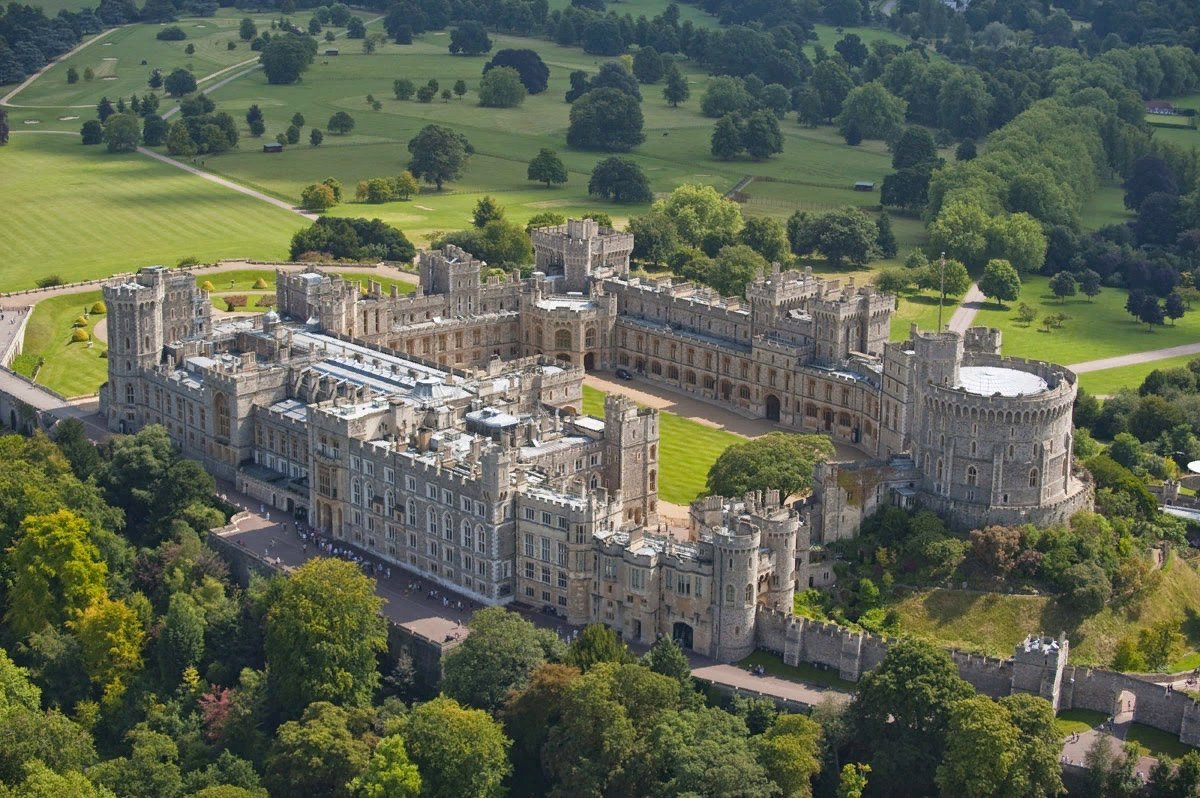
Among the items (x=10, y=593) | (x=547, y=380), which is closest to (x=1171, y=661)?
(x=547, y=380)

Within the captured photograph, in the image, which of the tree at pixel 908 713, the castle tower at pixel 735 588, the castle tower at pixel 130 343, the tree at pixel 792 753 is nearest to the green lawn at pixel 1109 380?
the castle tower at pixel 735 588

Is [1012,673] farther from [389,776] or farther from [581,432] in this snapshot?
[581,432]

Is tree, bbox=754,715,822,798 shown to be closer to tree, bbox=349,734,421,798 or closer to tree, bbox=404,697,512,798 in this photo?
tree, bbox=404,697,512,798

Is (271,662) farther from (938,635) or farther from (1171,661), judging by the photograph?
(1171,661)

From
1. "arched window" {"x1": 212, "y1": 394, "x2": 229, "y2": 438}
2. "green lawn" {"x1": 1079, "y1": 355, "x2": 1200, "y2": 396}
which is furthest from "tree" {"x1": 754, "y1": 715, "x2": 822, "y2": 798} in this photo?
"green lawn" {"x1": 1079, "y1": 355, "x2": 1200, "y2": 396}

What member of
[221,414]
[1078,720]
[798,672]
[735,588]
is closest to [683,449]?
[221,414]

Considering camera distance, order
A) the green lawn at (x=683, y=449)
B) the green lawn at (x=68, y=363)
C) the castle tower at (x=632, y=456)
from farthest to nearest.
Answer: the green lawn at (x=68, y=363) < the green lawn at (x=683, y=449) < the castle tower at (x=632, y=456)

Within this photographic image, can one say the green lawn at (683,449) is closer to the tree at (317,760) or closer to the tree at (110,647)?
the tree at (317,760)
